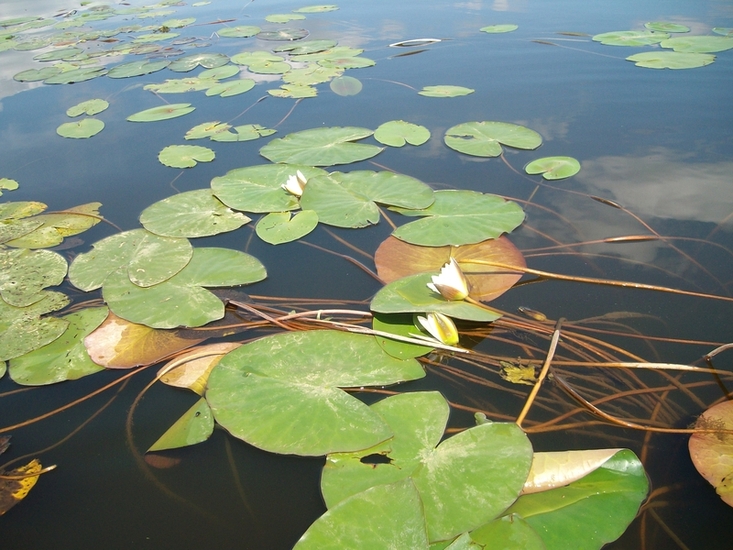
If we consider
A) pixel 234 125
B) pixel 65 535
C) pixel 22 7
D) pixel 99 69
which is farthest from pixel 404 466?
pixel 22 7

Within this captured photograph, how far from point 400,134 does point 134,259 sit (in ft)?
6.39

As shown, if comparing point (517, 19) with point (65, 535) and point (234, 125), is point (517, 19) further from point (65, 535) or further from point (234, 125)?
point (65, 535)

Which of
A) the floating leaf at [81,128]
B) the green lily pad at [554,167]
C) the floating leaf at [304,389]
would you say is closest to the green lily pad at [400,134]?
the green lily pad at [554,167]

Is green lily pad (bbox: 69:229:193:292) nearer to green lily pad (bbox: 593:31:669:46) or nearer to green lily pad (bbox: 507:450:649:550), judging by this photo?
green lily pad (bbox: 507:450:649:550)

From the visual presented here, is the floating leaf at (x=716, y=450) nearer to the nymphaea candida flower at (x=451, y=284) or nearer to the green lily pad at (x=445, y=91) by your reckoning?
the nymphaea candida flower at (x=451, y=284)

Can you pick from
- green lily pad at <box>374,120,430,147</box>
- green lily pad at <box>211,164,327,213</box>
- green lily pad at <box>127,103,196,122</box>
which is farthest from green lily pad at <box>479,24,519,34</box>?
green lily pad at <box>211,164,327,213</box>

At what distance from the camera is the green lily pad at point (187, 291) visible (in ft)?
6.13

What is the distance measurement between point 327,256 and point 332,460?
114 cm

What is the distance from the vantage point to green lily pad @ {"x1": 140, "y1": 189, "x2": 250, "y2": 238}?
241cm

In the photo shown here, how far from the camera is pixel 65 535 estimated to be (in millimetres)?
1261

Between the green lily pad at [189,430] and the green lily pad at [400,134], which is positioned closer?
the green lily pad at [189,430]

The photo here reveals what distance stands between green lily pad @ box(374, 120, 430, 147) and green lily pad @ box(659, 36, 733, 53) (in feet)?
10.4

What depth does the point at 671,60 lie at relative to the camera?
417 cm

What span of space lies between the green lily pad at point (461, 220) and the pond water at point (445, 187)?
135mm
